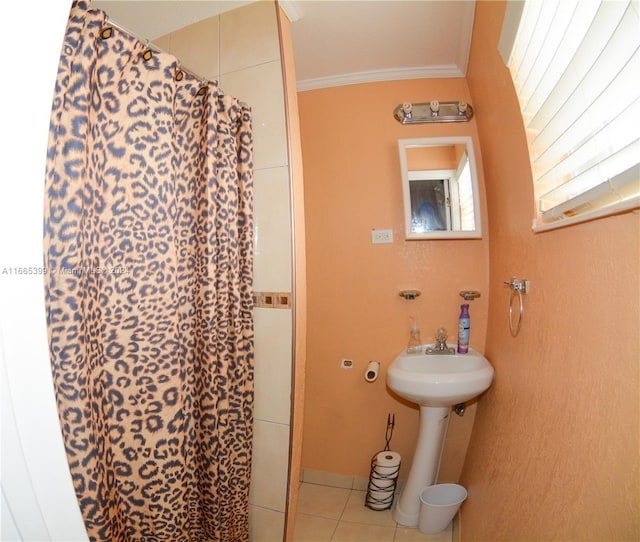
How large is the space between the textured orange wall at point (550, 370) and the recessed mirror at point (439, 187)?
11cm

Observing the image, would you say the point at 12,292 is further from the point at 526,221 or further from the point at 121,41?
the point at 526,221

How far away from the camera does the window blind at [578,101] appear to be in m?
0.59

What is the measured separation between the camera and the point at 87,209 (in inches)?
29.9

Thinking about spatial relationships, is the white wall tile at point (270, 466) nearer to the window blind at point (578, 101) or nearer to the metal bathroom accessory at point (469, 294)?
the metal bathroom accessory at point (469, 294)

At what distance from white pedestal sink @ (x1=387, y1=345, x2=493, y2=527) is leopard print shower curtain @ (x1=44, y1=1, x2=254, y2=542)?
76 cm

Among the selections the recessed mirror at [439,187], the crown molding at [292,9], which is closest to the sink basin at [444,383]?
the recessed mirror at [439,187]

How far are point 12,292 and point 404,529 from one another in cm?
185

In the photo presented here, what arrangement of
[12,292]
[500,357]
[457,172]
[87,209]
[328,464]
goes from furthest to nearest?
[328,464] → [457,172] → [500,357] → [87,209] → [12,292]

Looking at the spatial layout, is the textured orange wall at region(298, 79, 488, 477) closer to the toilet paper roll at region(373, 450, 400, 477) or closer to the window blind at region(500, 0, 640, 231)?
the toilet paper roll at region(373, 450, 400, 477)

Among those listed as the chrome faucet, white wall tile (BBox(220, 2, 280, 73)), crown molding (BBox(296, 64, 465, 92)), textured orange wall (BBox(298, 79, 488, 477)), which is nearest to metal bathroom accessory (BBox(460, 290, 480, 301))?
textured orange wall (BBox(298, 79, 488, 477))

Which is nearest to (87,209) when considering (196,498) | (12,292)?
(12,292)

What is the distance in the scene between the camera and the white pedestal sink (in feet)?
4.35

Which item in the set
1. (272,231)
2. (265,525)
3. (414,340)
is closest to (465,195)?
(414,340)

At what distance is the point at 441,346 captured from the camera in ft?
5.20
